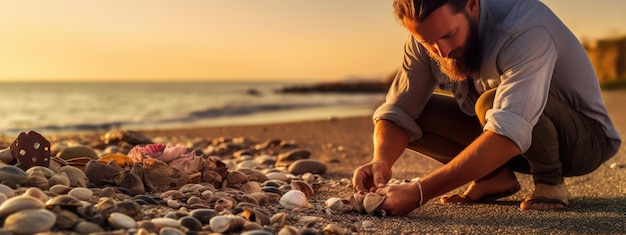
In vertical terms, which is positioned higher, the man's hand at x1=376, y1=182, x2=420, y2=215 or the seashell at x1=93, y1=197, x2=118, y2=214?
the seashell at x1=93, y1=197, x2=118, y2=214

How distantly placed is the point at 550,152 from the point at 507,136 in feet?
2.04

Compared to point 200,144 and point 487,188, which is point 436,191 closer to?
point 487,188

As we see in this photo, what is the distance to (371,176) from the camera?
315cm

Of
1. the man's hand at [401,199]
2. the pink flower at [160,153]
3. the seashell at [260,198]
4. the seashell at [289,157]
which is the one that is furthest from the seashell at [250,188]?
the seashell at [289,157]

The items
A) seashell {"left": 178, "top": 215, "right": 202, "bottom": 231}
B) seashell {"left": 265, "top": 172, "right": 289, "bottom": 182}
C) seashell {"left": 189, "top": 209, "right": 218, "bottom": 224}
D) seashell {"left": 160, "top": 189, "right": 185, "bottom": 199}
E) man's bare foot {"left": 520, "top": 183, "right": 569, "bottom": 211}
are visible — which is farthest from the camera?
seashell {"left": 265, "top": 172, "right": 289, "bottom": 182}

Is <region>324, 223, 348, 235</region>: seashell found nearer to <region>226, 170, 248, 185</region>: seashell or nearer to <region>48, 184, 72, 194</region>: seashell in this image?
<region>226, 170, 248, 185</region>: seashell

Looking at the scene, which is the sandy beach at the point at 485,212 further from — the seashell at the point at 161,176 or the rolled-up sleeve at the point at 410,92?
the seashell at the point at 161,176

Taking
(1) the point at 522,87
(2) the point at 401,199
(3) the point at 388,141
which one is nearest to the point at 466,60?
(1) the point at 522,87

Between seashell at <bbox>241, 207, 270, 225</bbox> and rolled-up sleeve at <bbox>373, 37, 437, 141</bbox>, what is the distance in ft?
3.61

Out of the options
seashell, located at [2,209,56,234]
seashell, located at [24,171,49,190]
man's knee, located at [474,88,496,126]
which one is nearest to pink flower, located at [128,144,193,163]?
seashell, located at [24,171,49,190]

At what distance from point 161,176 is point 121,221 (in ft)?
2.78

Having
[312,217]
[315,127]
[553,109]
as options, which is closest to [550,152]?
[553,109]

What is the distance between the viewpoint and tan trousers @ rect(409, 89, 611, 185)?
3.04 metres

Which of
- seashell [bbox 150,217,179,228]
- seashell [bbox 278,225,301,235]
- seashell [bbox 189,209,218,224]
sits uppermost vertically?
seashell [bbox 150,217,179,228]
